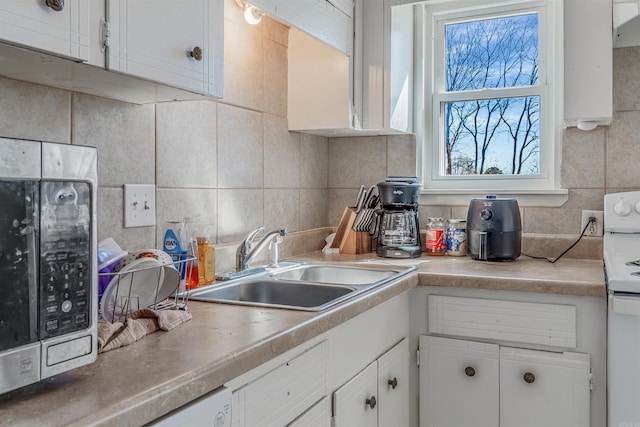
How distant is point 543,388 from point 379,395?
21.0 inches

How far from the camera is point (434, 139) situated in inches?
97.9

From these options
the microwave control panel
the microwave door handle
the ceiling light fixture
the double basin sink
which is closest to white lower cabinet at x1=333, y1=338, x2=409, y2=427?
the double basin sink

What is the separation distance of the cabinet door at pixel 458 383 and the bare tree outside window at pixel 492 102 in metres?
0.92

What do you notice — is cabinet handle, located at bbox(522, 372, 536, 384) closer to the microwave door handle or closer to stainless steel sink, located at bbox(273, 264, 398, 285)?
the microwave door handle

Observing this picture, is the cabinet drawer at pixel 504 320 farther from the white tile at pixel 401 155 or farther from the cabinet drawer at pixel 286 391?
the white tile at pixel 401 155

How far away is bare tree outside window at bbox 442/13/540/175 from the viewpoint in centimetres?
231

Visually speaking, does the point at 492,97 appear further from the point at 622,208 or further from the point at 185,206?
the point at 185,206

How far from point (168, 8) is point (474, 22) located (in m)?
1.69

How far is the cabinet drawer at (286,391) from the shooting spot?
0.99 meters

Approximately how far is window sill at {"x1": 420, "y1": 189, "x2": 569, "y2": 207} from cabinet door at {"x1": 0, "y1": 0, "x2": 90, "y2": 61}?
67.4 inches

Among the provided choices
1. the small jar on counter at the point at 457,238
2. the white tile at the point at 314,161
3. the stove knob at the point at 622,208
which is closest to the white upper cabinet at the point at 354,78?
the white tile at the point at 314,161

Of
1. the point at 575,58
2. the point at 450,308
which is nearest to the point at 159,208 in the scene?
the point at 450,308

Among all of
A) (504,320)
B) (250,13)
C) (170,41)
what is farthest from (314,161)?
(170,41)

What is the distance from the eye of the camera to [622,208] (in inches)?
76.3
